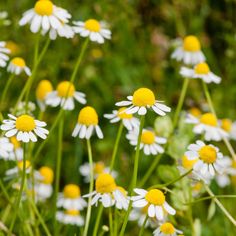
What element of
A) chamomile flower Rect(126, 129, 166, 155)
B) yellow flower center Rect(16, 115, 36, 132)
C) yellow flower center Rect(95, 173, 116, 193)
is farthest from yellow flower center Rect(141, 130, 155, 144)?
yellow flower center Rect(16, 115, 36, 132)

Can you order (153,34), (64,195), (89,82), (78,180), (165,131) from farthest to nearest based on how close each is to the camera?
(153,34)
(89,82)
(78,180)
(64,195)
(165,131)

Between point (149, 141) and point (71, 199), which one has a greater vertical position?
point (149, 141)

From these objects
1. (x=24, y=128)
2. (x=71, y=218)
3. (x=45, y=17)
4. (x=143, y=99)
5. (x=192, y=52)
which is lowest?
(x=71, y=218)

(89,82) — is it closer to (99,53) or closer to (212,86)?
(99,53)

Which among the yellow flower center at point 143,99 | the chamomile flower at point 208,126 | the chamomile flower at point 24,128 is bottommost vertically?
the chamomile flower at point 24,128

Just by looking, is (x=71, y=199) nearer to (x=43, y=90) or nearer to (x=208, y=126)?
(x=43, y=90)

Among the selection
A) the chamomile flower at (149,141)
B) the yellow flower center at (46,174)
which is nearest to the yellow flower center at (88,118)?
the chamomile flower at (149,141)

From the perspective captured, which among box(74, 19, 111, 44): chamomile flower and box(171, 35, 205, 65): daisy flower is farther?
box(171, 35, 205, 65): daisy flower

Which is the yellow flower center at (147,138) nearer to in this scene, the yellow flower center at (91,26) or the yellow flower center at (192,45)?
the yellow flower center at (91,26)

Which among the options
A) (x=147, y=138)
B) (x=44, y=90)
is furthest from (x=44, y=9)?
(x=147, y=138)

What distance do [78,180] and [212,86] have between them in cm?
82

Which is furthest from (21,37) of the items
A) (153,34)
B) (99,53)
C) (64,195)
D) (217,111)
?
(64,195)

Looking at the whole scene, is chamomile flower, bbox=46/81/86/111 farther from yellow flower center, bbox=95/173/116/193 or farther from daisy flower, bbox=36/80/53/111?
yellow flower center, bbox=95/173/116/193

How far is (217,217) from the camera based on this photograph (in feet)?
6.56
